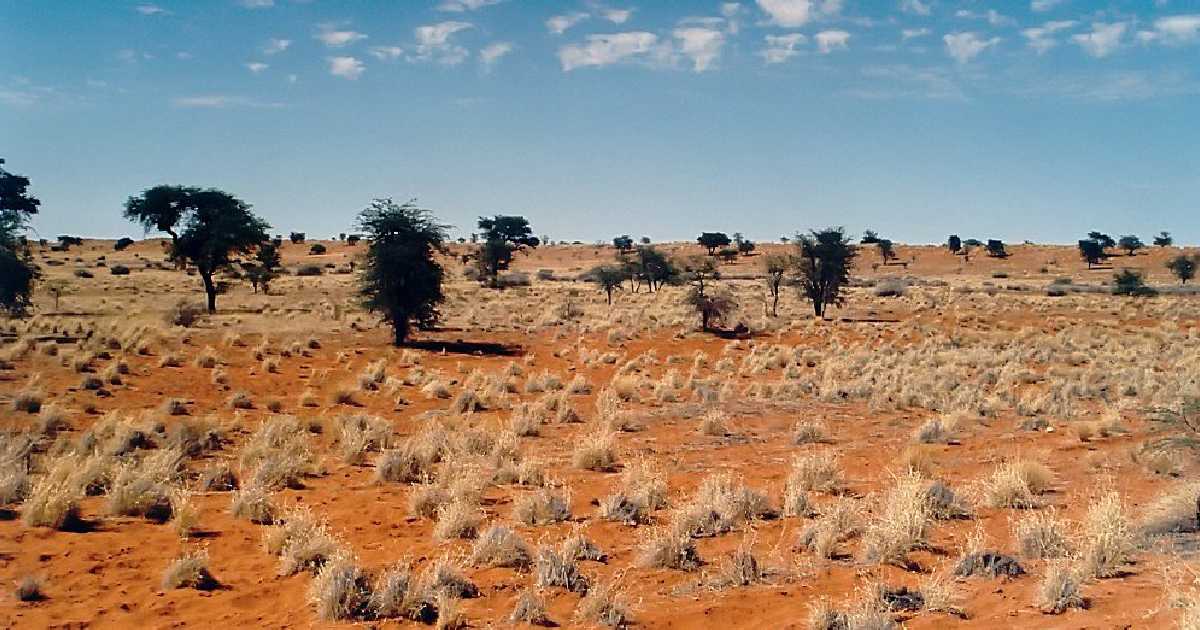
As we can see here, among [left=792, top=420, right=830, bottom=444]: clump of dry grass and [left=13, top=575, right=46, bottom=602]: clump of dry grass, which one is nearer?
[left=13, top=575, right=46, bottom=602]: clump of dry grass

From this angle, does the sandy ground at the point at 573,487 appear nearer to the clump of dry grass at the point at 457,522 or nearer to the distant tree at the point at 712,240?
the clump of dry grass at the point at 457,522

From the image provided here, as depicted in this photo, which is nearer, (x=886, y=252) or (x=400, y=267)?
(x=400, y=267)

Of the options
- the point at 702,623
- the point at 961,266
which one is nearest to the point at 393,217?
the point at 702,623

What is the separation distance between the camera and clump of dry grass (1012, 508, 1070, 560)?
8.17 m

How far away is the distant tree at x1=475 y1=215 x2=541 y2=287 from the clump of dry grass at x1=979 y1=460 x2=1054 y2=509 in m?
66.8

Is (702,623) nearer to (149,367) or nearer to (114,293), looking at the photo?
(149,367)

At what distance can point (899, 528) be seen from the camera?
28.3ft

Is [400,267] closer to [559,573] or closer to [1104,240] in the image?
[559,573]

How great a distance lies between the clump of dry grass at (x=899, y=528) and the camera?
8383mm

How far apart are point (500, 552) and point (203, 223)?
44.9m

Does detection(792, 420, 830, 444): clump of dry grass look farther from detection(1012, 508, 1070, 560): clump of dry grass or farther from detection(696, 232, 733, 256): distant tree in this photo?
detection(696, 232, 733, 256): distant tree

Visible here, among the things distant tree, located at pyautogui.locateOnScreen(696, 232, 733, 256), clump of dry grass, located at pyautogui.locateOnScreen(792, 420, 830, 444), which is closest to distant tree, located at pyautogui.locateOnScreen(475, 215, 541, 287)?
distant tree, located at pyautogui.locateOnScreen(696, 232, 733, 256)

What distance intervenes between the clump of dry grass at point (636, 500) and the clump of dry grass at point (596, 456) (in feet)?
6.21

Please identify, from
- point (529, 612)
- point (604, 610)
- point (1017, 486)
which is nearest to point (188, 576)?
point (529, 612)
